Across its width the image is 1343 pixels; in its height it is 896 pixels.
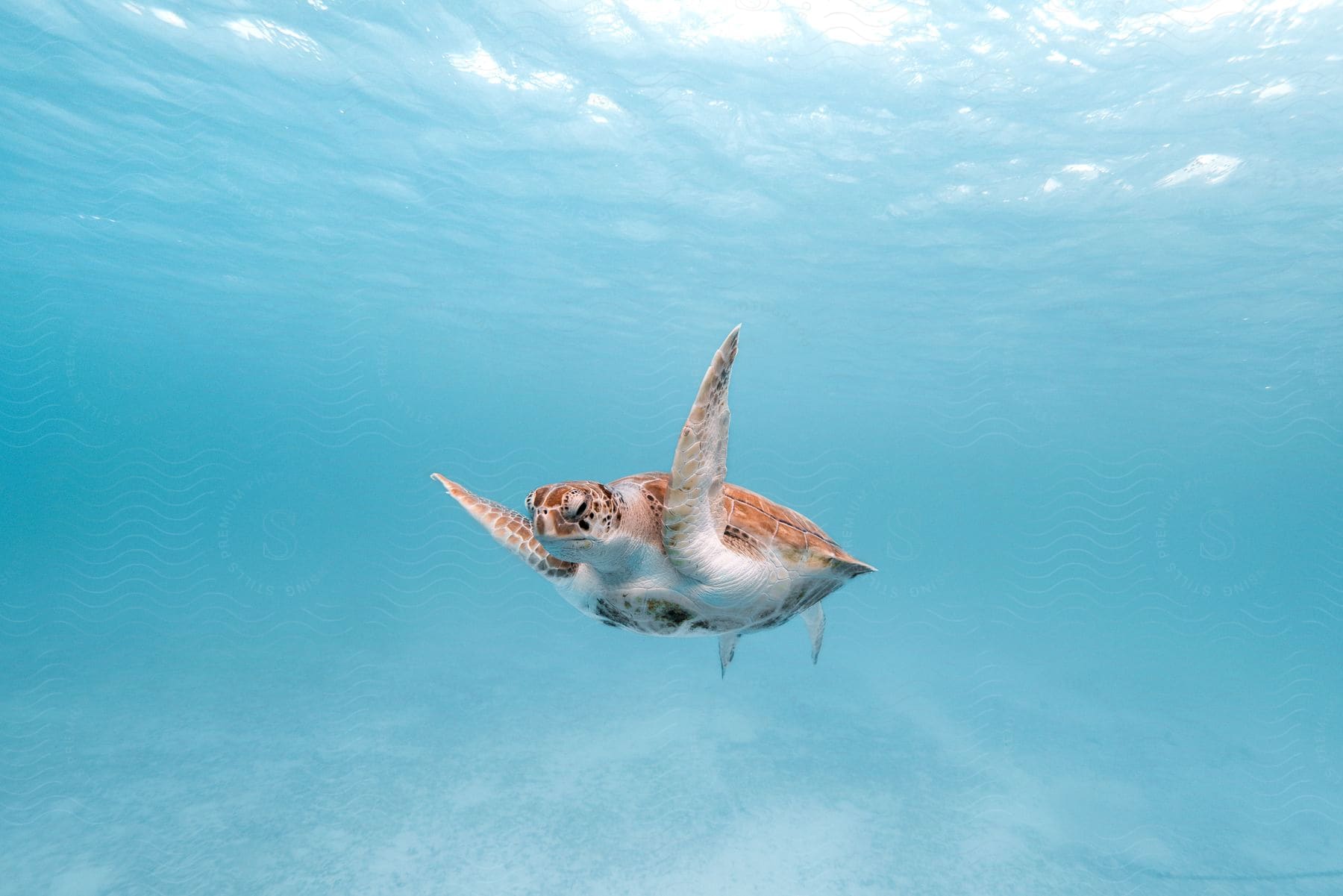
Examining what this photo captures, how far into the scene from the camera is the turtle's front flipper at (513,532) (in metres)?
3.45

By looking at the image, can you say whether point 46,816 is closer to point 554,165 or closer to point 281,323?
point 554,165

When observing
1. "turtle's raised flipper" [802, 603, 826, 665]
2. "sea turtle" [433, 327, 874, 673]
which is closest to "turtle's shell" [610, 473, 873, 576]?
"sea turtle" [433, 327, 874, 673]

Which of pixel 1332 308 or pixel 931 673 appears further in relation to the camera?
pixel 1332 308

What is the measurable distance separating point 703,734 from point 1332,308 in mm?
21368

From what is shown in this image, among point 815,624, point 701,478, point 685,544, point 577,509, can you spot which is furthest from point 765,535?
point 815,624

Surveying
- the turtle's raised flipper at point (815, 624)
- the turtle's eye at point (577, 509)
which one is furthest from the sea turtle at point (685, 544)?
the turtle's raised flipper at point (815, 624)

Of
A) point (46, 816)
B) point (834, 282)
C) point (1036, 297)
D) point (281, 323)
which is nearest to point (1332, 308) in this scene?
point (1036, 297)

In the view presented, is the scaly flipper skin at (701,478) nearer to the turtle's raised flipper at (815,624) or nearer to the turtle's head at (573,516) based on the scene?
the turtle's head at (573,516)

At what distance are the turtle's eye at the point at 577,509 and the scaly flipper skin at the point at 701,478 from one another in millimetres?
402

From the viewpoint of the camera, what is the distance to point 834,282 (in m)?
Answer: 21.0

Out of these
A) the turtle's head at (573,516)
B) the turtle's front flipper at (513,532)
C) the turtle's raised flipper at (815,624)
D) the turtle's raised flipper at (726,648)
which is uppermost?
the turtle's head at (573,516)

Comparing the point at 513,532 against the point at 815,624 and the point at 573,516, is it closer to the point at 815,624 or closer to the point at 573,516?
the point at 573,516

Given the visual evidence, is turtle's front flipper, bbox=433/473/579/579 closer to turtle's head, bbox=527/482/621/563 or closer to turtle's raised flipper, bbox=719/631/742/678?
turtle's head, bbox=527/482/621/563

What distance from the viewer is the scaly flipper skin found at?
2.74 metres
